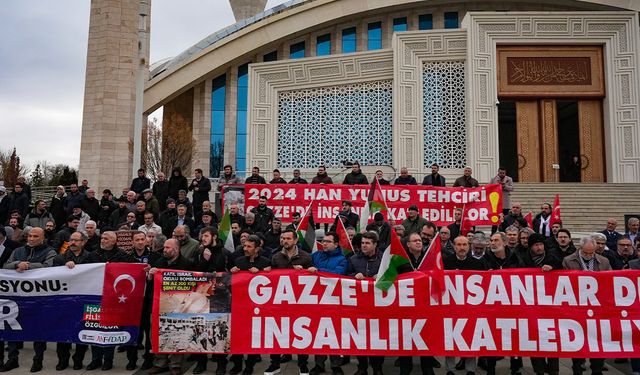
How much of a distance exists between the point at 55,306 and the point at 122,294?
0.83 meters

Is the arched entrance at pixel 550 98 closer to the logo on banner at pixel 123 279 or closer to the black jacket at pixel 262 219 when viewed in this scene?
the black jacket at pixel 262 219

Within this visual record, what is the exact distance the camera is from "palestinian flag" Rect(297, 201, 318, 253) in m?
7.92

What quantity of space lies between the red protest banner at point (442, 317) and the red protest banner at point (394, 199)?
16.0ft

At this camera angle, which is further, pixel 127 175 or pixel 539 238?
pixel 127 175

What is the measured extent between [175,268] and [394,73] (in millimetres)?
16416

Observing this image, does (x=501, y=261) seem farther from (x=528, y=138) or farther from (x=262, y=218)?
(x=528, y=138)

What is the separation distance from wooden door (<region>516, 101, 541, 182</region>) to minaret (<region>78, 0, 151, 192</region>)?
1630 cm

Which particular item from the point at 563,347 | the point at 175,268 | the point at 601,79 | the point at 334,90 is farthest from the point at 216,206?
the point at 601,79

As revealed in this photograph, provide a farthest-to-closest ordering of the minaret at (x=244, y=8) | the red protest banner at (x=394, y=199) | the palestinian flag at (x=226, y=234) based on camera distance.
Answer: the minaret at (x=244, y=8) < the red protest banner at (x=394, y=199) < the palestinian flag at (x=226, y=234)

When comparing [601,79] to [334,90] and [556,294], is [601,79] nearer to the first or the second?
[334,90]

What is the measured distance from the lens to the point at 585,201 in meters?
15.9

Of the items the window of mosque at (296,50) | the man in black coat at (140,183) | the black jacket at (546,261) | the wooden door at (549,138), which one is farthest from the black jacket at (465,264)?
the window of mosque at (296,50)

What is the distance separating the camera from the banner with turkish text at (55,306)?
601 cm

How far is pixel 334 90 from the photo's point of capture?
2159cm
